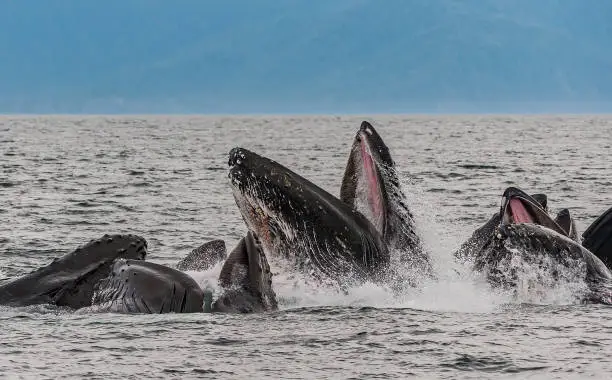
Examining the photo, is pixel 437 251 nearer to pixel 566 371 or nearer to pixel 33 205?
pixel 566 371

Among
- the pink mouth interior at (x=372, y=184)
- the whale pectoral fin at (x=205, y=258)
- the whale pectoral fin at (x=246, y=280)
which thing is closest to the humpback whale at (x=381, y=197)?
the pink mouth interior at (x=372, y=184)

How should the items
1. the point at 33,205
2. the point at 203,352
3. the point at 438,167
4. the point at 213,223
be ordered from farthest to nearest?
the point at 438,167 → the point at 33,205 → the point at 213,223 → the point at 203,352

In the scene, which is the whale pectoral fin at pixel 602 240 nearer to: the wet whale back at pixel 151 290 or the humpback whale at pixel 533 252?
the humpback whale at pixel 533 252

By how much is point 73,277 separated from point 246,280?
6.38ft

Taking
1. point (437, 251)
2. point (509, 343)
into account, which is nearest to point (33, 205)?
point (437, 251)

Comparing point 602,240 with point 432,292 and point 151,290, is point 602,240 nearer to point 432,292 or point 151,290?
point 432,292

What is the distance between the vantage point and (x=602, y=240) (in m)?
12.9

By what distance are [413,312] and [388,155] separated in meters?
1.65

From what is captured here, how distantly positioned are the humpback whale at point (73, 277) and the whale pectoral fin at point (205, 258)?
1.46 meters

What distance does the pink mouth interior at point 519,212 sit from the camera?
12.2 meters

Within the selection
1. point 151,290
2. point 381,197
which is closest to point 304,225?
point 381,197

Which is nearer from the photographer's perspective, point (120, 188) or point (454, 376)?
point (454, 376)

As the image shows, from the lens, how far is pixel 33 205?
28.6 m

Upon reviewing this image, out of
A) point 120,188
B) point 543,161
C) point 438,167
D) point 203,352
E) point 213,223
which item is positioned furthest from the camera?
point 543,161
